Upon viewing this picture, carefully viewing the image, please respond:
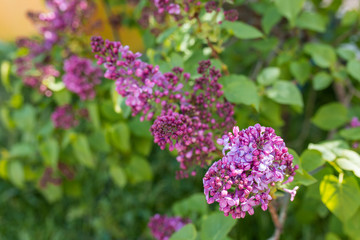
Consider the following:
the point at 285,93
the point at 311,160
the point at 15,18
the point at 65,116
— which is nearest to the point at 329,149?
the point at 311,160

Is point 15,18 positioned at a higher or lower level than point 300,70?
lower

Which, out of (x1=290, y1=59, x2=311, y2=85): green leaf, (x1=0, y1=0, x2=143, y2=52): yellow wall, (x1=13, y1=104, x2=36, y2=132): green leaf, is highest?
(x1=290, y1=59, x2=311, y2=85): green leaf

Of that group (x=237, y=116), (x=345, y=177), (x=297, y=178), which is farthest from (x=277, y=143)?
(x=237, y=116)

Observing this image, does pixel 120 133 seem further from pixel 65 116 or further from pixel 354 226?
pixel 354 226

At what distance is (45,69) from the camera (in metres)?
2.04

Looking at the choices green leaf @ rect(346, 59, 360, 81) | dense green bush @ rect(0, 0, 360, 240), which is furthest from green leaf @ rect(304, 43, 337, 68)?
green leaf @ rect(346, 59, 360, 81)

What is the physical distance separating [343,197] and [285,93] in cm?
45

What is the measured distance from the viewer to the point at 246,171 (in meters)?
0.83

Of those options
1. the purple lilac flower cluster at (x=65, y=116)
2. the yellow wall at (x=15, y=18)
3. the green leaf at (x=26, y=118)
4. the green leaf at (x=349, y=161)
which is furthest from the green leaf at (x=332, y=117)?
the yellow wall at (x=15, y=18)

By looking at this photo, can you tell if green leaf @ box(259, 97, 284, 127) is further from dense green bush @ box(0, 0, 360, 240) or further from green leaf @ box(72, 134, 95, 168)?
green leaf @ box(72, 134, 95, 168)

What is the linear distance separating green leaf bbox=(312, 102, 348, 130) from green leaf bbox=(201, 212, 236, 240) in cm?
72

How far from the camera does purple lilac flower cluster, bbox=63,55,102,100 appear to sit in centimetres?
176

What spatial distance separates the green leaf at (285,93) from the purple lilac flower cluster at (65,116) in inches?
38.5

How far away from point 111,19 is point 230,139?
1964mm
